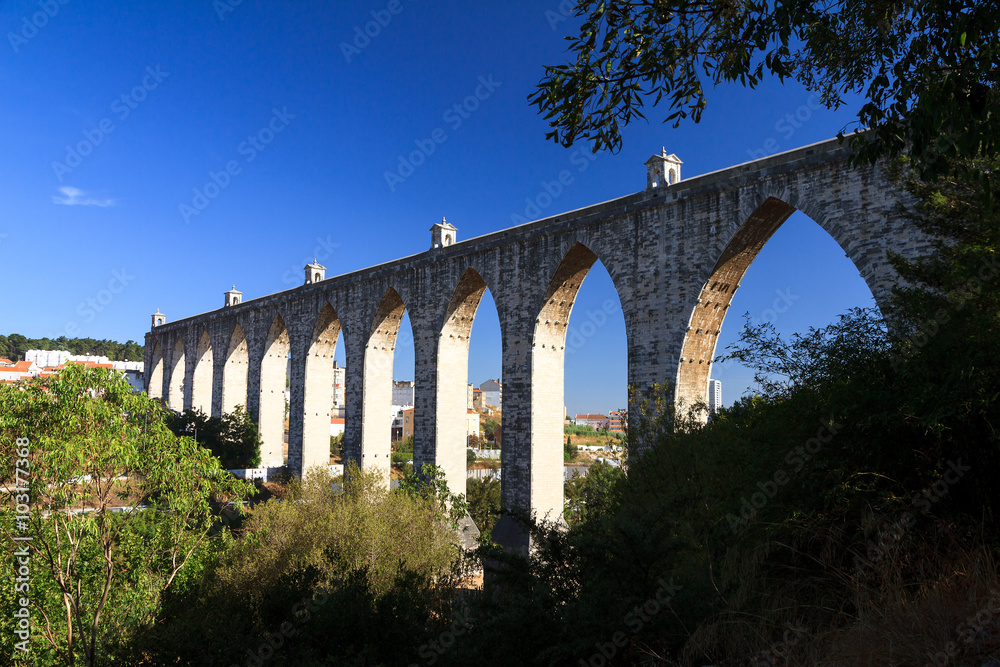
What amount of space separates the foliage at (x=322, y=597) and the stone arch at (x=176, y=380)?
92.0ft

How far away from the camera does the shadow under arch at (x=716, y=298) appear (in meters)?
13.0

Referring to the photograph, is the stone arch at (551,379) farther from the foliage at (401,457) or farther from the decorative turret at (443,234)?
the foliage at (401,457)

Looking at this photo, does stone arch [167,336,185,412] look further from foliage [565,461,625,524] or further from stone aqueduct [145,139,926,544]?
foliage [565,461,625,524]

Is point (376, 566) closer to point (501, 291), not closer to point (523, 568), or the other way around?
point (523, 568)

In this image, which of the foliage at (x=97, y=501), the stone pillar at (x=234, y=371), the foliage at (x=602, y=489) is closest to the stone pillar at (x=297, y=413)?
the stone pillar at (x=234, y=371)

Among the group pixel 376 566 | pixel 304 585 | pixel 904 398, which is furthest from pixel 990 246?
pixel 376 566

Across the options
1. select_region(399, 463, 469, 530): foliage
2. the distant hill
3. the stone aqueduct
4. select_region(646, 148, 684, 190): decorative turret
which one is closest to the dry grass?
the stone aqueduct

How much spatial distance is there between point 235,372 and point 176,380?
9.08 m

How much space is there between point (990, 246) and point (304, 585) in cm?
878

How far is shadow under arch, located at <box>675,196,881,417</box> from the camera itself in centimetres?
1300

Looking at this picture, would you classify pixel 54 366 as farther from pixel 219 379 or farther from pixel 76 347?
pixel 76 347

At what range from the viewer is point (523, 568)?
221 inches

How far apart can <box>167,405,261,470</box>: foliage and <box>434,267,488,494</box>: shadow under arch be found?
13.1 meters

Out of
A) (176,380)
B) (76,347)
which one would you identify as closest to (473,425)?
(176,380)
